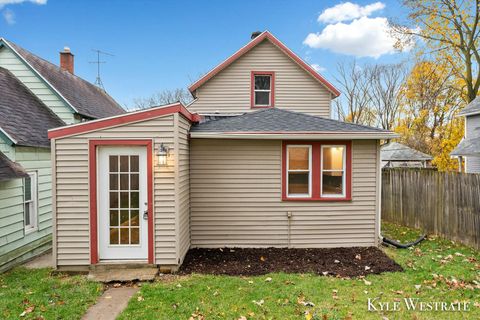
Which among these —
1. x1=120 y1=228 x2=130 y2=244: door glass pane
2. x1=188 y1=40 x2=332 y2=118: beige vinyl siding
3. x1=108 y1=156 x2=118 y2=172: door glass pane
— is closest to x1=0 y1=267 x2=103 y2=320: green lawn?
x1=120 y1=228 x2=130 y2=244: door glass pane

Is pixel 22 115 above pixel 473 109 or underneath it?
underneath

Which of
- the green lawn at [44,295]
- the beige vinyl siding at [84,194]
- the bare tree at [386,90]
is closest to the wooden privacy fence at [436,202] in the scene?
the beige vinyl siding at [84,194]

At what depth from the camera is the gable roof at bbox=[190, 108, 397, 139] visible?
6582mm

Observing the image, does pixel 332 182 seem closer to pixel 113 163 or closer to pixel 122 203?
pixel 122 203

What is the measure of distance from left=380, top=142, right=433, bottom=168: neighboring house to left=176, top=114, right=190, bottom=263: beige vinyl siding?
1800 cm

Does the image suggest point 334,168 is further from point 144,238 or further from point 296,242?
point 144,238

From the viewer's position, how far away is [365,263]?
594 cm

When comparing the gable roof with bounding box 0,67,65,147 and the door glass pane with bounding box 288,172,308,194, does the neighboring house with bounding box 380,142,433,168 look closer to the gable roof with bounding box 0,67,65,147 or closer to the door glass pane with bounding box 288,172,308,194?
the door glass pane with bounding box 288,172,308,194

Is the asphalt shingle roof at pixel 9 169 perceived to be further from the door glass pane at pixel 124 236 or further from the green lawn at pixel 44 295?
the door glass pane at pixel 124 236

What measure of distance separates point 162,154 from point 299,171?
342cm

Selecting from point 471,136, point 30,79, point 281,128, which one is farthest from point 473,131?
point 30,79

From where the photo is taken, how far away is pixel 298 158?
277 inches

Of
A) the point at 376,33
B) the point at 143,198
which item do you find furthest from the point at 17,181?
the point at 376,33

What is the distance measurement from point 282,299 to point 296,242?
9.00 ft
